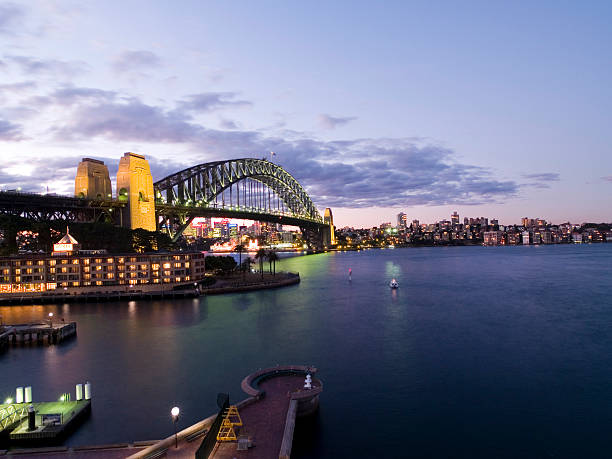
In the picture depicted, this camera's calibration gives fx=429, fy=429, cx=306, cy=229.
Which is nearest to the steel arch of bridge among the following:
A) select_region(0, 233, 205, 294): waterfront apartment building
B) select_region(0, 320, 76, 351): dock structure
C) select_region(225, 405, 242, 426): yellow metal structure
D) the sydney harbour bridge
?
the sydney harbour bridge

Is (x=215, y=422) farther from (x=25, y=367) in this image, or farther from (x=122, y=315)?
(x=122, y=315)

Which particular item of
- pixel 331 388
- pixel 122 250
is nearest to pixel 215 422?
pixel 331 388

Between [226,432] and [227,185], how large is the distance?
106m

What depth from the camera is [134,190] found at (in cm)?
7731

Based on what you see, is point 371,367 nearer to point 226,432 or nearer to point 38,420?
point 226,432

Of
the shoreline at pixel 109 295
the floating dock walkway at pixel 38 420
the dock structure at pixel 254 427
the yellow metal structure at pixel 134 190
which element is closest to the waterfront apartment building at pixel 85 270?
the shoreline at pixel 109 295

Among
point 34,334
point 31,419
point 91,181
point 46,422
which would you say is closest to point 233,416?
point 46,422

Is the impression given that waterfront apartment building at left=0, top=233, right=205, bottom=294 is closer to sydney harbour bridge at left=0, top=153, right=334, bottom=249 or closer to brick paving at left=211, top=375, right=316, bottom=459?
sydney harbour bridge at left=0, top=153, right=334, bottom=249

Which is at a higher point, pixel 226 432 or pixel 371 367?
pixel 226 432

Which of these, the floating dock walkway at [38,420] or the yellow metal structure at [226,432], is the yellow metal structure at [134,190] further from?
the yellow metal structure at [226,432]

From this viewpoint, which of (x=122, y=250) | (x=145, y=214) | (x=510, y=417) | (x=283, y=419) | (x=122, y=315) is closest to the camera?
(x=283, y=419)

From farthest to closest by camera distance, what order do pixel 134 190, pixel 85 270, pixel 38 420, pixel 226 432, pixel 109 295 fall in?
pixel 134 190 < pixel 85 270 < pixel 109 295 < pixel 38 420 < pixel 226 432

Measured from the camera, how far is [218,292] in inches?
2360

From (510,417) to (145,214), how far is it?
7281cm
